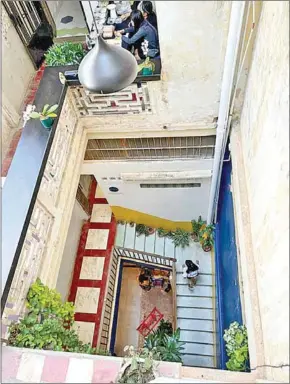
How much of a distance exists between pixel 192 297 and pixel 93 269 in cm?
184

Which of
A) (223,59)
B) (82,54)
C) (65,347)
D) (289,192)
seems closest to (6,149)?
(82,54)

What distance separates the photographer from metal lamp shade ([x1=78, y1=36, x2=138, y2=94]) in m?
2.85

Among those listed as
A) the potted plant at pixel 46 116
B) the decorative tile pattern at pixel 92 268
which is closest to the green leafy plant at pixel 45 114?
the potted plant at pixel 46 116

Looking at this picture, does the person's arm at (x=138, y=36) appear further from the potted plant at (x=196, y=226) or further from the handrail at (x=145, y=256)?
the handrail at (x=145, y=256)

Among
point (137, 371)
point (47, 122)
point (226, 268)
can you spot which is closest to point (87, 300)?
point (226, 268)

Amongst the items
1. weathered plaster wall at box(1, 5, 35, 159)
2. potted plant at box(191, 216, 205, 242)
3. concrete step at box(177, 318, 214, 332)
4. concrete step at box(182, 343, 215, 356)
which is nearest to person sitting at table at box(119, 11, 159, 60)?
weathered plaster wall at box(1, 5, 35, 159)

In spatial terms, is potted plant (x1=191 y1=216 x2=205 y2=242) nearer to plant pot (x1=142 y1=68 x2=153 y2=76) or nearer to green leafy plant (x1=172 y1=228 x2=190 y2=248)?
green leafy plant (x1=172 y1=228 x2=190 y2=248)

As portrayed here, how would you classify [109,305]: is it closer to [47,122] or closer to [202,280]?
[202,280]

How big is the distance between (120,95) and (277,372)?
316cm

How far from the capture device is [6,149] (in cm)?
445

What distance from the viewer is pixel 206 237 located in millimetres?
6742

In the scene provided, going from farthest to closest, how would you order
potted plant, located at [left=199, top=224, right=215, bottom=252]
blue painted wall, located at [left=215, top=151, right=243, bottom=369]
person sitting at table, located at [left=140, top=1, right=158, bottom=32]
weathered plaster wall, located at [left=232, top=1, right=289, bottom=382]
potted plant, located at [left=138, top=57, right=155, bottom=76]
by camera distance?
potted plant, located at [left=199, top=224, right=215, bottom=252], blue painted wall, located at [left=215, top=151, right=243, bottom=369], person sitting at table, located at [left=140, top=1, right=158, bottom=32], potted plant, located at [left=138, top=57, right=155, bottom=76], weathered plaster wall, located at [left=232, top=1, right=289, bottom=382]

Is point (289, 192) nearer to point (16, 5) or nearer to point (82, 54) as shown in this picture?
point (82, 54)

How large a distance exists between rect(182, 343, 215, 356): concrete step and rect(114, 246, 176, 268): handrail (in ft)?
4.72
